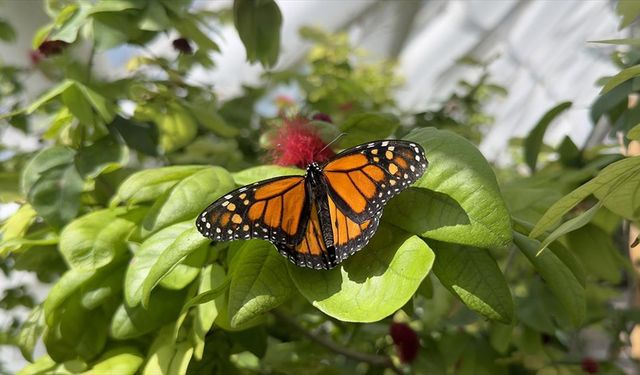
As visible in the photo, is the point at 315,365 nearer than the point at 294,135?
No

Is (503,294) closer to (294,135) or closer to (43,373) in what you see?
(294,135)

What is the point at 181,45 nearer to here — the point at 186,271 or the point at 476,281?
the point at 186,271

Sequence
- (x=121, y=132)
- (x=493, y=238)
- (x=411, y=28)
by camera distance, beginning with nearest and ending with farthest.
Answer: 1. (x=493, y=238)
2. (x=121, y=132)
3. (x=411, y=28)

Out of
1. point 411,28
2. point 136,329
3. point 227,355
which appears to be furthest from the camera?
point 411,28

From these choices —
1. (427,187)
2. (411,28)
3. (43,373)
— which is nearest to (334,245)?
(427,187)

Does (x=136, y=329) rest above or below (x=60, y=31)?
below

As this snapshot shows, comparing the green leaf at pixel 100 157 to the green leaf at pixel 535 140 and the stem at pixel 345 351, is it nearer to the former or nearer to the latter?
the stem at pixel 345 351

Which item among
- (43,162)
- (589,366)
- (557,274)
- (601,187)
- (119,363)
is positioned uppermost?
(601,187)

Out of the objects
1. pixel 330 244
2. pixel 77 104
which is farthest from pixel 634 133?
pixel 77 104
